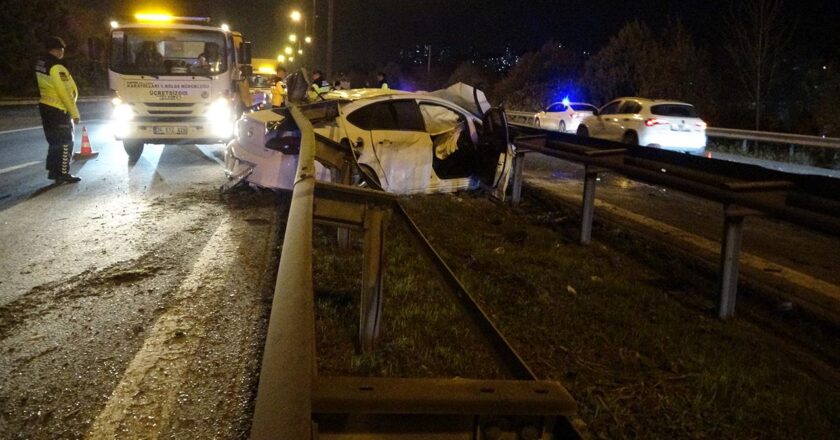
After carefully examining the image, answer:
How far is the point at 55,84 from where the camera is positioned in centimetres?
1032

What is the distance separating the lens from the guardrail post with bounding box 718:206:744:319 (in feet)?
17.3

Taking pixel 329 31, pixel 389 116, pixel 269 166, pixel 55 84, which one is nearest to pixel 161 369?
pixel 269 166

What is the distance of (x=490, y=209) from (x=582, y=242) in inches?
81.3

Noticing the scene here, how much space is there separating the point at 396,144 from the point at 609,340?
477cm

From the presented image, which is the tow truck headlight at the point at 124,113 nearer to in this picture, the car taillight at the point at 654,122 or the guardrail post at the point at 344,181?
the guardrail post at the point at 344,181

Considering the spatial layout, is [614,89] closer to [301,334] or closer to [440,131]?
[440,131]

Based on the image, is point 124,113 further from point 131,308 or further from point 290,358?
point 290,358

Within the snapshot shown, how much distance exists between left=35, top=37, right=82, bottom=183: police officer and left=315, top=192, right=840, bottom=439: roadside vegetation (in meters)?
5.12

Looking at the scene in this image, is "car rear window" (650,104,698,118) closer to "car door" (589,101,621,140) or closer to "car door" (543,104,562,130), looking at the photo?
"car door" (589,101,621,140)

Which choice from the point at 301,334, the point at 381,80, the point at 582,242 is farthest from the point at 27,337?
the point at 381,80

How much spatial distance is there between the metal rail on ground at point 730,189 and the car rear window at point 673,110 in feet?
34.9

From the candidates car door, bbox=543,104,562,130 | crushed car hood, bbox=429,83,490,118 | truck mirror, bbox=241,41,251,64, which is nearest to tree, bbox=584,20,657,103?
car door, bbox=543,104,562,130

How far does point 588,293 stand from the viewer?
19.3 ft

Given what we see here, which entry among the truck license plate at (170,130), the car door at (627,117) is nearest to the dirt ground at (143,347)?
the truck license plate at (170,130)
